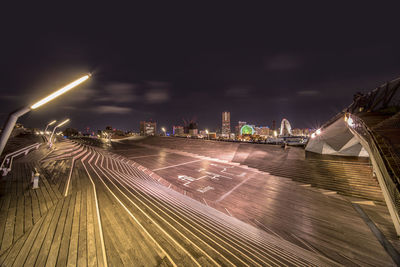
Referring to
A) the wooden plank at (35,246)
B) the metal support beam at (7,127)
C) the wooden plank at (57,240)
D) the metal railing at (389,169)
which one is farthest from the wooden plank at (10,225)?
the metal railing at (389,169)

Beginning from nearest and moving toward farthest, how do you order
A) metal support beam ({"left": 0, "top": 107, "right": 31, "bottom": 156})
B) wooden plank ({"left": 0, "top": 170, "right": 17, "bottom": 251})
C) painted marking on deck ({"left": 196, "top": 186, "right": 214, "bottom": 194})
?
metal support beam ({"left": 0, "top": 107, "right": 31, "bottom": 156}), wooden plank ({"left": 0, "top": 170, "right": 17, "bottom": 251}), painted marking on deck ({"left": 196, "top": 186, "right": 214, "bottom": 194})

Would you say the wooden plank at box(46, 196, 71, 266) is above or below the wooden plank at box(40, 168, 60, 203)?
above


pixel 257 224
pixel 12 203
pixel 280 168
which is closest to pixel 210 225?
pixel 257 224

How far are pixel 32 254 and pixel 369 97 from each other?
160 feet

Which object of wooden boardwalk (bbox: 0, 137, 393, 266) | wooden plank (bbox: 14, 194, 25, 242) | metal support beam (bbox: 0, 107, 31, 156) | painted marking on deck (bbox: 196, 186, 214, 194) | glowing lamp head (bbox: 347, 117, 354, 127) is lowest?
painted marking on deck (bbox: 196, 186, 214, 194)

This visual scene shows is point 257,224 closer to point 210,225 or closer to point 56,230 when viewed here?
point 210,225

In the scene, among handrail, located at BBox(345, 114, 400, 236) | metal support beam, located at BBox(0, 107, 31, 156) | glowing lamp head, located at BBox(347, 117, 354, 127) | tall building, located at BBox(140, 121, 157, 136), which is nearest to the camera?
metal support beam, located at BBox(0, 107, 31, 156)

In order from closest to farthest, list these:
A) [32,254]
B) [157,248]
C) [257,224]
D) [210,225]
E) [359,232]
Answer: [32,254], [157,248], [210,225], [359,232], [257,224]

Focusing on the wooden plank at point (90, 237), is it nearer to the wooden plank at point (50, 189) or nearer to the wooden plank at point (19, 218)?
the wooden plank at point (50, 189)

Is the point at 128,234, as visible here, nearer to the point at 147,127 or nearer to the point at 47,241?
the point at 47,241

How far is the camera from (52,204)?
421 cm

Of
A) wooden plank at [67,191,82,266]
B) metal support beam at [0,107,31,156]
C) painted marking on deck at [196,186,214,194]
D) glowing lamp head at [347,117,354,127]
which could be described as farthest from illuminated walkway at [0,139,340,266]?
glowing lamp head at [347,117,354,127]

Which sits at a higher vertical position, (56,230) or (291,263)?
(56,230)

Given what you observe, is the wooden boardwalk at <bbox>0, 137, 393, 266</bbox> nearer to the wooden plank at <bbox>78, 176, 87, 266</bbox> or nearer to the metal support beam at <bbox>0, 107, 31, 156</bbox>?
the wooden plank at <bbox>78, 176, 87, 266</bbox>
